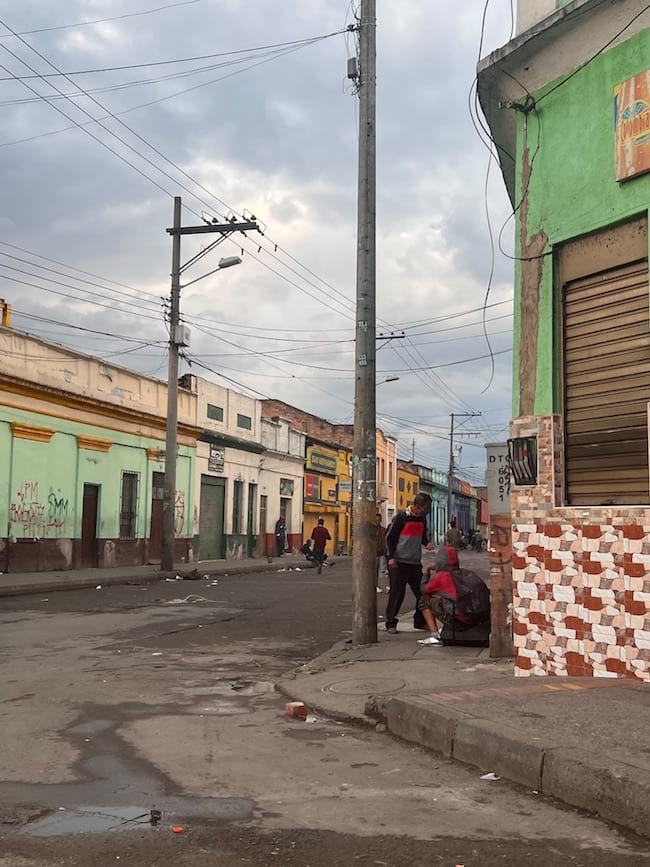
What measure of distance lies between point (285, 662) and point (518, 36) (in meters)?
6.41

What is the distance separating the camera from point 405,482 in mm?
72250

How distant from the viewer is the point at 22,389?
22734 millimetres

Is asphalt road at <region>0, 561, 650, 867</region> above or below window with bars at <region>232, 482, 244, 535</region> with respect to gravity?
below

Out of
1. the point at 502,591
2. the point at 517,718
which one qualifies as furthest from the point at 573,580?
the point at 517,718

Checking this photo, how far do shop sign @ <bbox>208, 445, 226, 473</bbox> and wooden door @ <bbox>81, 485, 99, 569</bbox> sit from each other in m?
8.20

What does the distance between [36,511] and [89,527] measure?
2.84 meters

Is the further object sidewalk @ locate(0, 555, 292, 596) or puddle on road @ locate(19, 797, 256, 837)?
sidewalk @ locate(0, 555, 292, 596)

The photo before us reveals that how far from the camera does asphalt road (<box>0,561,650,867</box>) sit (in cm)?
357

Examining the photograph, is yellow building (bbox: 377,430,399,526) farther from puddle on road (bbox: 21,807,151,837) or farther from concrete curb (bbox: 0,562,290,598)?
puddle on road (bbox: 21,807,151,837)

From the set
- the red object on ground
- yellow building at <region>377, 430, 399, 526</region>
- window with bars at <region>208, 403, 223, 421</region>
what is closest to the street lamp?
window with bars at <region>208, 403, 223, 421</region>

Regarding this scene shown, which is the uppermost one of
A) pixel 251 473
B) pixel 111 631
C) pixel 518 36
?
pixel 518 36

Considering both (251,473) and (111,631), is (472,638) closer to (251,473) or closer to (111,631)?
(111,631)

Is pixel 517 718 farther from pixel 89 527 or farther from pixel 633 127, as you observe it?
pixel 89 527

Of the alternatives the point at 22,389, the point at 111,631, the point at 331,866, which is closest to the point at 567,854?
the point at 331,866
